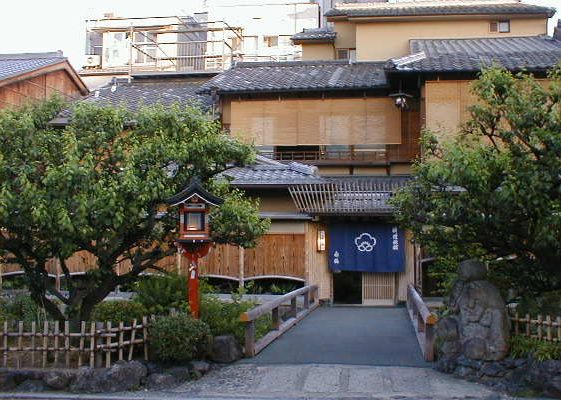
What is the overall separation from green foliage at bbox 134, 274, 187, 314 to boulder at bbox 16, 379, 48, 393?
8.21 ft

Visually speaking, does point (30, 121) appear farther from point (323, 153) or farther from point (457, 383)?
point (323, 153)

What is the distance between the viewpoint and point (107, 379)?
32.3ft

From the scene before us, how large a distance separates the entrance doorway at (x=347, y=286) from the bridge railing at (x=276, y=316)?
163 cm

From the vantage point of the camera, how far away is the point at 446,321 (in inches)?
424

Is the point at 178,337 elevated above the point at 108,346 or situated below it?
above

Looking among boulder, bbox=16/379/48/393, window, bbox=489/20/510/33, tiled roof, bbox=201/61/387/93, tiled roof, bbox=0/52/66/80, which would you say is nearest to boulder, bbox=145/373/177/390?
boulder, bbox=16/379/48/393

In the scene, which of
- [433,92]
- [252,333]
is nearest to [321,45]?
[433,92]

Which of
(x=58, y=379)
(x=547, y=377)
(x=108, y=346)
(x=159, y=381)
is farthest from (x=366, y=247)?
(x=58, y=379)

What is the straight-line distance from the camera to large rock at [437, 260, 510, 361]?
10148 mm

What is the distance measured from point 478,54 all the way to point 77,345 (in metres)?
19.4

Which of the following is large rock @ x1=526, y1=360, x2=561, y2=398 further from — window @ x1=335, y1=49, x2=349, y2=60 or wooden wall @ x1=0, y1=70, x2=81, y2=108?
window @ x1=335, y1=49, x2=349, y2=60

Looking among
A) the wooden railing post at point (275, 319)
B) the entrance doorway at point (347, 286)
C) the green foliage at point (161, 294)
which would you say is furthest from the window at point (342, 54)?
the green foliage at point (161, 294)

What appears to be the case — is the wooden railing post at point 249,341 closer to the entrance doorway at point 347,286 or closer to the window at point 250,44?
the entrance doorway at point 347,286

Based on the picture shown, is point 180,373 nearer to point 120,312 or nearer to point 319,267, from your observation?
point 120,312
